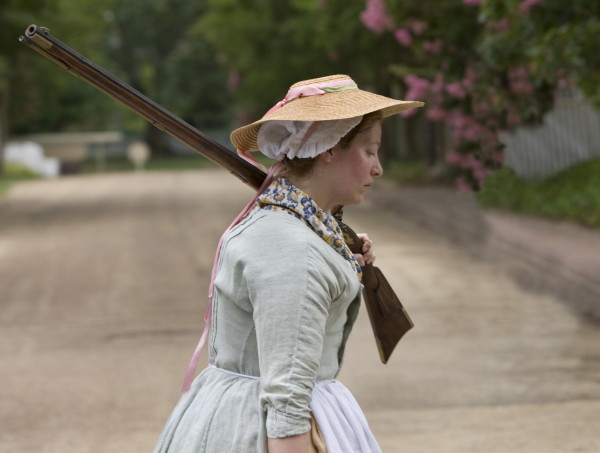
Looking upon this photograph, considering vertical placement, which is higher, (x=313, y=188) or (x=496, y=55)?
(x=496, y=55)

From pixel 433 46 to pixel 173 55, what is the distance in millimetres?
46561

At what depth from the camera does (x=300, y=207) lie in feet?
8.84

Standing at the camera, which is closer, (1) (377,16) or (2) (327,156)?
(2) (327,156)

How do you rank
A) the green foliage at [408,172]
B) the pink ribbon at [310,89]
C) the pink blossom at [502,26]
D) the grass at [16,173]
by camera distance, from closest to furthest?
1. the pink ribbon at [310,89]
2. the pink blossom at [502,26]
3. the green foliage at [408,172]
4. the grass at [16,173]

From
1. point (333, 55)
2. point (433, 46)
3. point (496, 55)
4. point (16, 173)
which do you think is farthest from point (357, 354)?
point (16, 173)

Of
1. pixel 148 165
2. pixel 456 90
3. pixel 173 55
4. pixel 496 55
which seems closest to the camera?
pixel 496 55

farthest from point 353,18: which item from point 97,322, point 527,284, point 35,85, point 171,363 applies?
point 35,85

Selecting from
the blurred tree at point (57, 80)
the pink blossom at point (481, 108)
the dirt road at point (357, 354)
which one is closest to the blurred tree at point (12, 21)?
the blurred tree at point (57, 80)

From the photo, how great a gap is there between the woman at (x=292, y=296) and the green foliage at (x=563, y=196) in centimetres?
1132

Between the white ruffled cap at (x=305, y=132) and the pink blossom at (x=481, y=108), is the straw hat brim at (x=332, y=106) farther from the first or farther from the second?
the pink blossom at (x=481, y=108)

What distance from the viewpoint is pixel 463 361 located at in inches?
325

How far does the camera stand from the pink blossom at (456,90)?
12314 mm

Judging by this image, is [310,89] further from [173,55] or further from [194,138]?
[173,55]

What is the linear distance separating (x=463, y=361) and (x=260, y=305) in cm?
589
